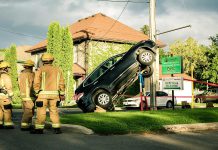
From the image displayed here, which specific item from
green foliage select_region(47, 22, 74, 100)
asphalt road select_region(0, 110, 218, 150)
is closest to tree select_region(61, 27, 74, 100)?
green foliage select_region(47, 22, 74, 100)

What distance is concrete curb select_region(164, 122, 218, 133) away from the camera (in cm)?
893

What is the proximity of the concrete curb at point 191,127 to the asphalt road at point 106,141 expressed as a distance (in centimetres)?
58

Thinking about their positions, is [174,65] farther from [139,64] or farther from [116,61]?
[116,61]

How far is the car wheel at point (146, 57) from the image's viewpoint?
50.0ft

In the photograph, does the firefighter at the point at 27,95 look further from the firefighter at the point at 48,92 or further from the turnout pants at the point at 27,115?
the firefighter at the point at 48,92

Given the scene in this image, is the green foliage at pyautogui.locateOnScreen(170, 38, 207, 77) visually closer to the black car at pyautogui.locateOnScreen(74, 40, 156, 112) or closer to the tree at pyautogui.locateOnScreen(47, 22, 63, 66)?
the tree at pyautogui.locateOnScreen(47, 22, 63, 66)

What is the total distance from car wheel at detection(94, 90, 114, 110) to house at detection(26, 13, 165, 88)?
17.0 meters

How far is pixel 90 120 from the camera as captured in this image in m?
10.4

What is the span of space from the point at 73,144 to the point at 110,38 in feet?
87.7

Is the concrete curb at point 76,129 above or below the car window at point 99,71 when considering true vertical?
below

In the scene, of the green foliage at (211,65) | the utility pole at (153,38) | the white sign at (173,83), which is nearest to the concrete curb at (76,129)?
the white sign at (173,83)

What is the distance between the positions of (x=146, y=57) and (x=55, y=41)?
52.4 ft

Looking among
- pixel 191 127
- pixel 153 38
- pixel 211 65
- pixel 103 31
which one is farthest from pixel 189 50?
pixel 191 127

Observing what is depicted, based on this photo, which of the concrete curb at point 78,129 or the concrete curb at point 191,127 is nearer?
the concrete curb at point 78,129
